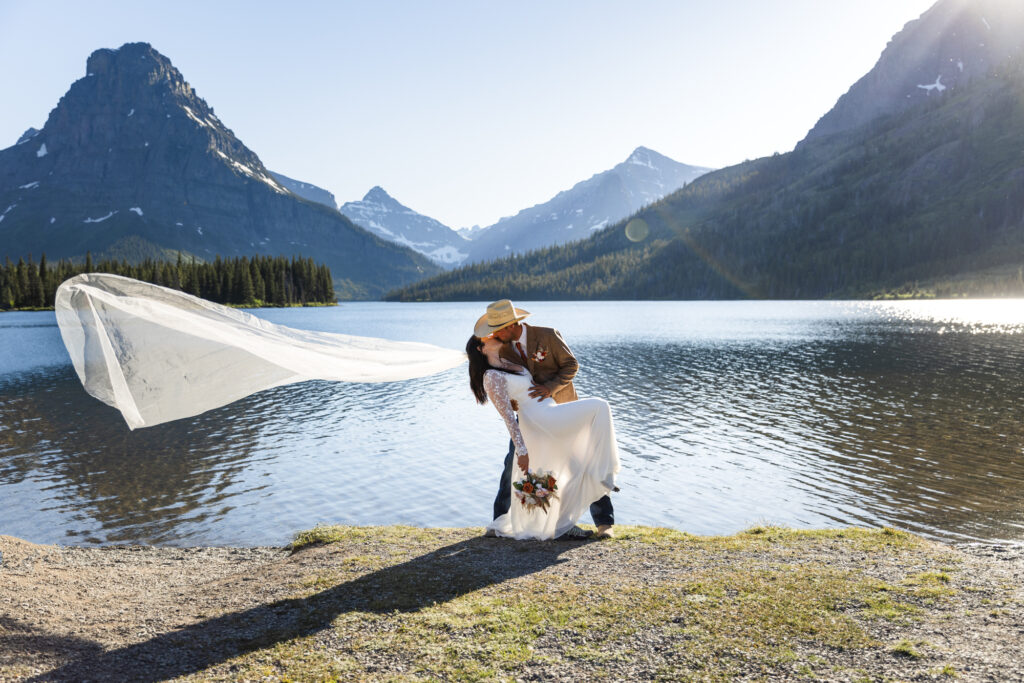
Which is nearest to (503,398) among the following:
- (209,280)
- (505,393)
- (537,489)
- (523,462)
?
(505,393)

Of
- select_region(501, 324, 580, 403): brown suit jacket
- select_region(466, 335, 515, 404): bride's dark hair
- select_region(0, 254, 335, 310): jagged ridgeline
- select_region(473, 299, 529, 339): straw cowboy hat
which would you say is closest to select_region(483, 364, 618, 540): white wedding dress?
select_region(466, 335, 515, 404): bride's dark hair

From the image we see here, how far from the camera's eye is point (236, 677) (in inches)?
225

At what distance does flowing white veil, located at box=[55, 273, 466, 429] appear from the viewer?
8.22 meters

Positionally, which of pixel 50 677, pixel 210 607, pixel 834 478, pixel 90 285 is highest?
pixel 90 285

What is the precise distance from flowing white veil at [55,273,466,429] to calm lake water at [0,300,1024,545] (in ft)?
22.2

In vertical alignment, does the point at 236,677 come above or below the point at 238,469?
above

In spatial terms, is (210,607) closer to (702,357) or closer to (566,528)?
(566,528)

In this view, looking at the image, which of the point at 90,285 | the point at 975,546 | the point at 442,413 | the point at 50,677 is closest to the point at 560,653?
the point at 50,677

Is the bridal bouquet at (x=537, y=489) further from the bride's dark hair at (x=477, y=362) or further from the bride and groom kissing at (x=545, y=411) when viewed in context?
the bride's dark hair at (x=477, y=362)

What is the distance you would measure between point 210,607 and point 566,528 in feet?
17.6

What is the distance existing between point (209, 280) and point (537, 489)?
16301 centimetres

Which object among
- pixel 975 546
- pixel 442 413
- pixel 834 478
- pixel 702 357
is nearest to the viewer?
pixel 975 546

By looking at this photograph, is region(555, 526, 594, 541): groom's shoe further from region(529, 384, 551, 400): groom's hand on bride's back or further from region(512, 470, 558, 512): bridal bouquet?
region(529, 384, 551, 400): groom's hand on bride's back

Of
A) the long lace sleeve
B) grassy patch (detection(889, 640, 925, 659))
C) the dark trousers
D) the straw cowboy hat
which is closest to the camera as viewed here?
grassy patch (detection(889, 640, 925, 659))
